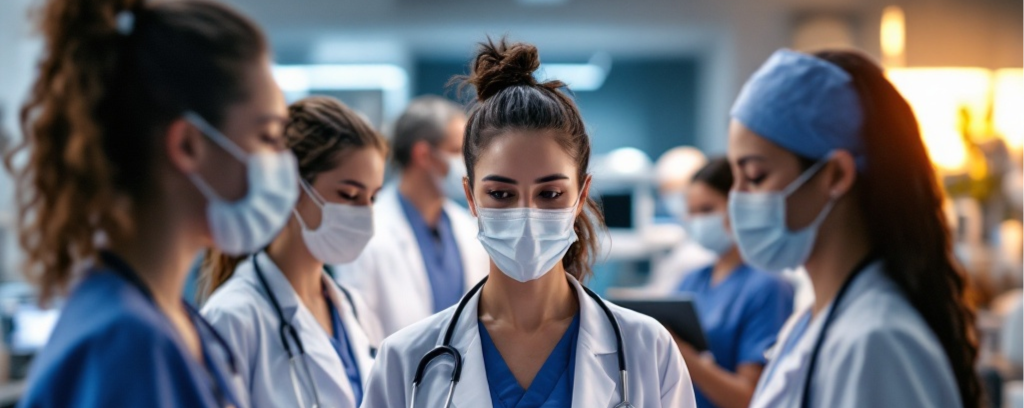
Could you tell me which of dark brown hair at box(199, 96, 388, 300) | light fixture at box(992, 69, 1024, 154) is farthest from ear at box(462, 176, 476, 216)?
light fixture at box(992, 69, 1024, 154)

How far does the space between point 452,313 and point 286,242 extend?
485 mm

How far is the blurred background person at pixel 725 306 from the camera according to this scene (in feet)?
7.13

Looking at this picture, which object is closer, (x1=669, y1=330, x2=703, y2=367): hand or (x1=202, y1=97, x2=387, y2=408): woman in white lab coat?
(x1=202, y1=97, x2=387, y2=408): woman in white lab coat

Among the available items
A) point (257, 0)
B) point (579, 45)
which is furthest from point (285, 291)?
point (579, 45)

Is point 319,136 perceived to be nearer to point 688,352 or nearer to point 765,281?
point 688,352

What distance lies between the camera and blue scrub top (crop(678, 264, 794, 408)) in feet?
7.59

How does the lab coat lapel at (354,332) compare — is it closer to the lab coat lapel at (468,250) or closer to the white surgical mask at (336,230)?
the white surgical mask at (336,230)

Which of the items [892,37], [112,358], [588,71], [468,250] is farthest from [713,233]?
[588,71]

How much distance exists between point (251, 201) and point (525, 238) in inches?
19.6

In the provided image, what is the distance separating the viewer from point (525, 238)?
144 cm

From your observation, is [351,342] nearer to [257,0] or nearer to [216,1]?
[216,1]

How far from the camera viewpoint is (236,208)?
1100mm

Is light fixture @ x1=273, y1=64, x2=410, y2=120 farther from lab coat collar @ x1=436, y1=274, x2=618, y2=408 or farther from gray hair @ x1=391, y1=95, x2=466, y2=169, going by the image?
lab coat collar @ x1=436, y1=274, x2=618, y2=408

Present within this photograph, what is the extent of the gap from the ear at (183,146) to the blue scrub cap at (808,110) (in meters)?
0.93
